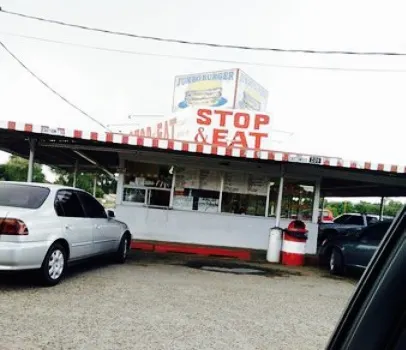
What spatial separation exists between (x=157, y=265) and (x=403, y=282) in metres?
10.1

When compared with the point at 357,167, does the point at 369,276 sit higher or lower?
lower

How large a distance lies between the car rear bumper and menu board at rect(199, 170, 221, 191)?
9127mm

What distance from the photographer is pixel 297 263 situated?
12703 millimetres

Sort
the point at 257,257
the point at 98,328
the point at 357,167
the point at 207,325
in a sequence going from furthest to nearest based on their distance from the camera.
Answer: the point at 257,257 < the point at 357,167 < the point at 207,325 < the point at 98,328

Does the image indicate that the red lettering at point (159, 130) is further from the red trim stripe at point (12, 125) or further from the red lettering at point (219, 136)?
the red trim stripe at point (12, 125)

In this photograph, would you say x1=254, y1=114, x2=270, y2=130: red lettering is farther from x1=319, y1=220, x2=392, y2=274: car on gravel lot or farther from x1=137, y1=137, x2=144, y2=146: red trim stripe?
x1=137, y1=137, x2=144, y2=146: red trim stripe

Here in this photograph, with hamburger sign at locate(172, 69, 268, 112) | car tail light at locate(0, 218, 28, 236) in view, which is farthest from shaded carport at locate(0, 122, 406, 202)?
hamburger sign at locate(172, 69, 268, 112)

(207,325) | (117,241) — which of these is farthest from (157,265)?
(207,325)

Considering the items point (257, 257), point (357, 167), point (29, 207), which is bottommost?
point (257, 257)

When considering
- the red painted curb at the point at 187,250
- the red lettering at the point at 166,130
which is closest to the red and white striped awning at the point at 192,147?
the red painted curb at the point at 187,250

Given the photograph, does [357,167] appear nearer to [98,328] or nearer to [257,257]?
[257,257]

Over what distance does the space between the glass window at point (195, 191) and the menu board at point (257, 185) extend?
3.49 ft

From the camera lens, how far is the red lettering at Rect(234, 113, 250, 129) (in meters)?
17.7

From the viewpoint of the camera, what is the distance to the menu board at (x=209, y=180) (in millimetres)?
15906
